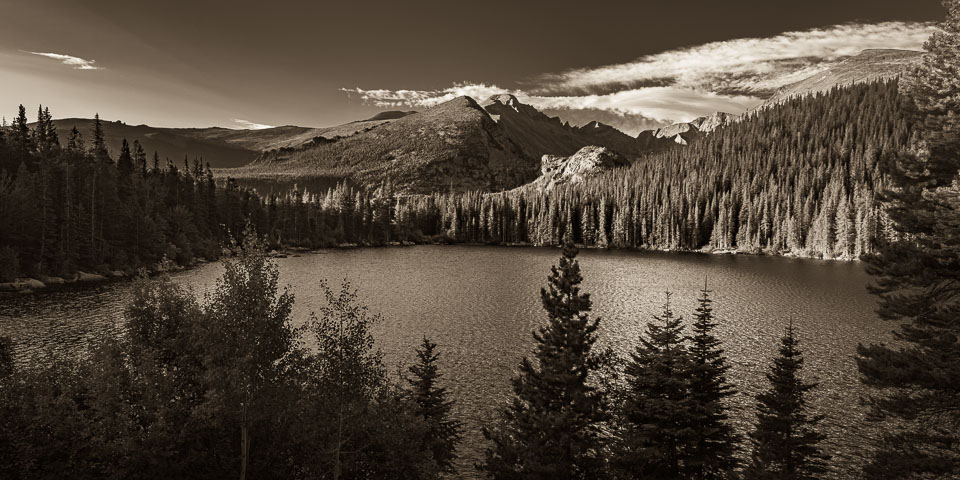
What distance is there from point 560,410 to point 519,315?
137 ft

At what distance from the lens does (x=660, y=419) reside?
2138cm

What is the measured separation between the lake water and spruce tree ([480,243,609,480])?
22.3ft

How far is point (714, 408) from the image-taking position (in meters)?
21.2

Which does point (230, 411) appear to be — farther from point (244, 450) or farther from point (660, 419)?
point (660, 419)

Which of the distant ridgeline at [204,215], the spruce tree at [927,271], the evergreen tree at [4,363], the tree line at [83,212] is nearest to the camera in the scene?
the spruce tree at [927,271]

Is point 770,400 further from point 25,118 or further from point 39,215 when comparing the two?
point 25,118

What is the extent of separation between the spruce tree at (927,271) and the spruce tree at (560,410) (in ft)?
34.7

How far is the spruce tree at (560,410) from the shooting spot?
2238 cm

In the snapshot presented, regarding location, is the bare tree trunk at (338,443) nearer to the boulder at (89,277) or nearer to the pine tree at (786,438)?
the pine tree at (786,438)

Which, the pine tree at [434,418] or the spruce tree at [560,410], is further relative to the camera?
the pine tree at [434,418]

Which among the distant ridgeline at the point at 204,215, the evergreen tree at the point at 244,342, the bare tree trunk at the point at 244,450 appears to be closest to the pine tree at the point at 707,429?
the distant ridgeline at the point at 204,215

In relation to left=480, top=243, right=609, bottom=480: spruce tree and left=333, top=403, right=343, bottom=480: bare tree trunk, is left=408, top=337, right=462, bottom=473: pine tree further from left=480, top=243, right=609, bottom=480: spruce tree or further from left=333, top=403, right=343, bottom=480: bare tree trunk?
left=333, top=403, right=343, bottom=480: bare tree trunk

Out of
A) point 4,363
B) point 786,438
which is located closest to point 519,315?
point 786,438

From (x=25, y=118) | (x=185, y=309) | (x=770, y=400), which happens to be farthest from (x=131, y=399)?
(x=25, y=118)
